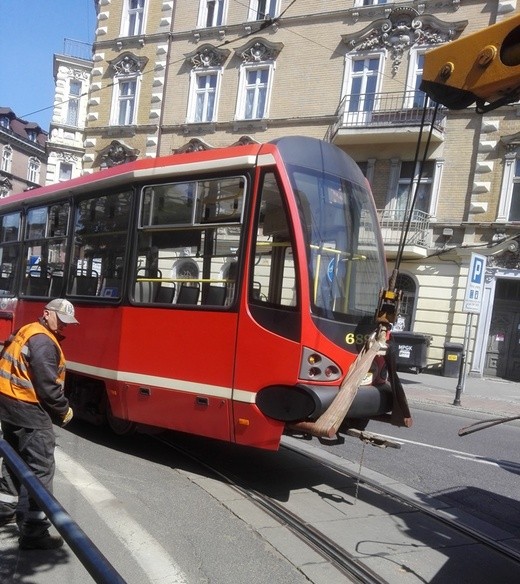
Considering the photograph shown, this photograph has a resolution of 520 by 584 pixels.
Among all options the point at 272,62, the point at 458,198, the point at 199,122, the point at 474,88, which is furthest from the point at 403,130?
the point at 474,88

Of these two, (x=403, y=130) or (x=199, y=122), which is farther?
(x=199, y=122)

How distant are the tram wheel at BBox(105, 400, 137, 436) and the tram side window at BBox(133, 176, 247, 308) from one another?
4.90 feet

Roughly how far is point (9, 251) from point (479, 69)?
25.3ft

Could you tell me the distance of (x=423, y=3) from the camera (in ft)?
68.9

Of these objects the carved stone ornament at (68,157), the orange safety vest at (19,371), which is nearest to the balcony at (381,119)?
the carved stone ornament at (68,157)

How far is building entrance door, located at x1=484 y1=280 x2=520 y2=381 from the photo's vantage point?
20.0 m

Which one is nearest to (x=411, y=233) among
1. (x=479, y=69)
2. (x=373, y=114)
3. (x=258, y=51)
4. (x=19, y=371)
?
(x=373, y=114)

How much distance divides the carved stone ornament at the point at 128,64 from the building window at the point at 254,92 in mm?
5276

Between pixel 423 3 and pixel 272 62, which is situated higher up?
pixel 423 3

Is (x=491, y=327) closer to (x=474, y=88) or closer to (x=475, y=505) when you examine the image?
(x=475, y=505)

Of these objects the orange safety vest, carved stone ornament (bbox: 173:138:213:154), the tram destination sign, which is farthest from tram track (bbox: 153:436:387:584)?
carved stone ornament (bbox: 173:138:213:154)

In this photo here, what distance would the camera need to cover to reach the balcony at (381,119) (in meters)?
20.6

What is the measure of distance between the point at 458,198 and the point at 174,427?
16512 mm

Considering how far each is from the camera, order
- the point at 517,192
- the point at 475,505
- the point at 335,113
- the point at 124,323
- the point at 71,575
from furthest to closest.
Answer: the point at 335,113, the point at 517,192, the point at 124,323, the point at 475,505, the point at 71,575
